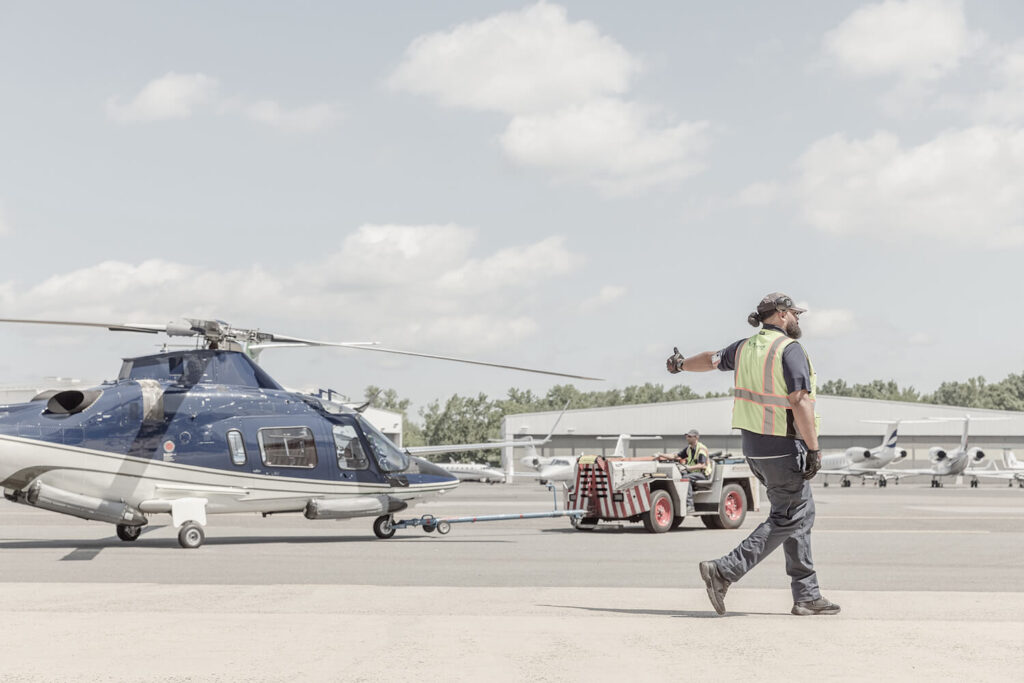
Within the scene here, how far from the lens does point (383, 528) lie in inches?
706

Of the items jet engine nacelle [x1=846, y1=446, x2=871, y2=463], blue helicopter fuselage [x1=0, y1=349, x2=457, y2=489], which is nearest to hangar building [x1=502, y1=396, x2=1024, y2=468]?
jet engine nacelle [x1=846, y1=446, x2=871, y2=463]

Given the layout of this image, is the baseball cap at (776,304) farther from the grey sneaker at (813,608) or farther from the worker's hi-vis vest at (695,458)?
the worker's hi-vis vest at (695,458)

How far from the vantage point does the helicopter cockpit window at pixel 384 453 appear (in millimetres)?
18219

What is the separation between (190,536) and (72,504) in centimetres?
172

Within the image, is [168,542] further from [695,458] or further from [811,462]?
[811,462]

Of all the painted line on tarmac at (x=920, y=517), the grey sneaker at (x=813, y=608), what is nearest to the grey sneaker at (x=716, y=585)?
the grey sneaker at (x=813, y=608)

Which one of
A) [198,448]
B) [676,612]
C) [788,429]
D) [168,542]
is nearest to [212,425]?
[198,448]

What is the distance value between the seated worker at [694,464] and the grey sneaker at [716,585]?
11.8 metres

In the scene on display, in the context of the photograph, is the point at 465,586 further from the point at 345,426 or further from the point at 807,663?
the point at 345,426

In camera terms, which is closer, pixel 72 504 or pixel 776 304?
pixel 776 304

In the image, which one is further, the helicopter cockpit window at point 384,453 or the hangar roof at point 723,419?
the hangar roof at point 723,419

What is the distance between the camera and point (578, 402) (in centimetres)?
16825

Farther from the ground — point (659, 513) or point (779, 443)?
point (779, 443)

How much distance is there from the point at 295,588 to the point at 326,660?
12.9 feet
